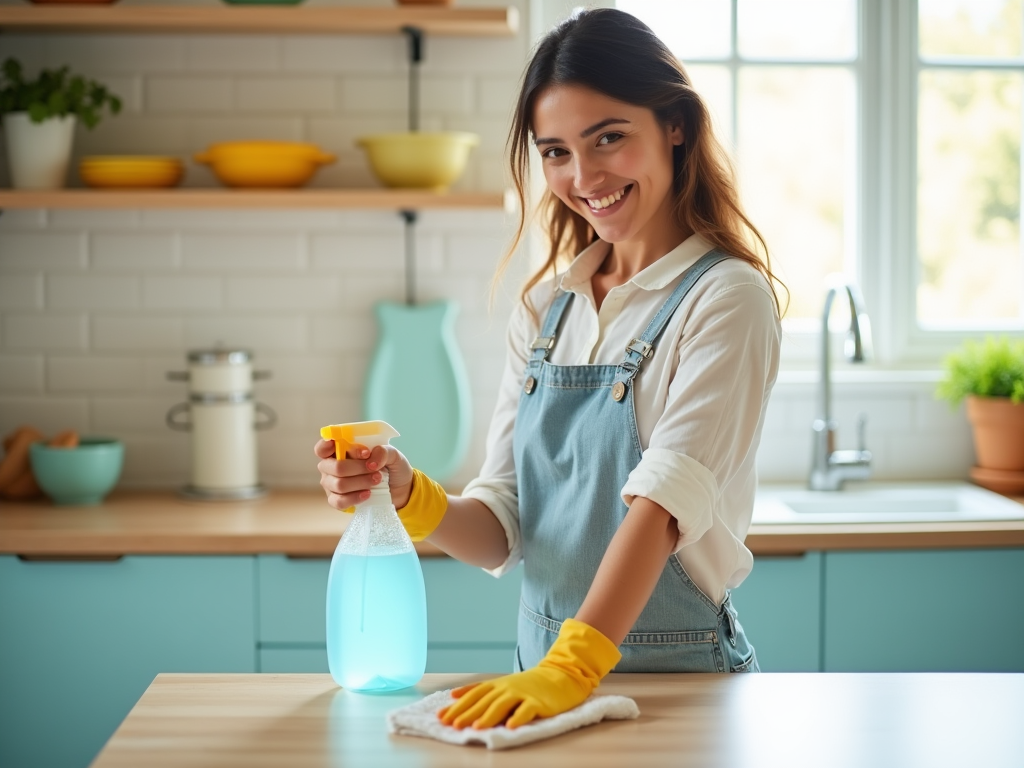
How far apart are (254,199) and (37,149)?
562mm

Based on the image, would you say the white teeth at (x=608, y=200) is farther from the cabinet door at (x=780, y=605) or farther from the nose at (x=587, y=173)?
the cabinet door at (x=780, y=605)

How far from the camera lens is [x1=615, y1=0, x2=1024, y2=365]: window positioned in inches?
120

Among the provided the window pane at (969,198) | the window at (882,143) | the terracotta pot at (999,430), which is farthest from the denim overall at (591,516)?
the window pane at (969,198)

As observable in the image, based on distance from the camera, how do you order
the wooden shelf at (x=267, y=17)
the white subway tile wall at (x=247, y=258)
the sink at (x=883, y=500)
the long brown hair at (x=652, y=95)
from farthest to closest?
the white subway tile wall at (x=247, y=258)
the sink at (x=883, y=500)
the wooden shelf at (x=267, y=17)
the long brown hair at (x=652, y=95)

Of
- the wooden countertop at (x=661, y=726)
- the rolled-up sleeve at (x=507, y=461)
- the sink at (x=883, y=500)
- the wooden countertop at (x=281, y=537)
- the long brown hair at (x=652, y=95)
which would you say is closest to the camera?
the wooden countertop at (x=661, y=726)

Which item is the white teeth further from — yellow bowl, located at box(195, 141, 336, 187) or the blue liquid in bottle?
yellow bowl, located at box(195, 141, 336, 187)

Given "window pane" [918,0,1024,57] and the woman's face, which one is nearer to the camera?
the woman's face

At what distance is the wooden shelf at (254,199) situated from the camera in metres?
2.60

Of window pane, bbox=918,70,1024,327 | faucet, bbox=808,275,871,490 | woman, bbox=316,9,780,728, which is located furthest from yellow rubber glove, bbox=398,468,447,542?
window pane, bbox=918,70,1024,327

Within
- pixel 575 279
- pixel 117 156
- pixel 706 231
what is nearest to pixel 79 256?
pixel 117 156

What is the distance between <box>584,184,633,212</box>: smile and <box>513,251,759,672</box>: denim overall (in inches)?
5.6

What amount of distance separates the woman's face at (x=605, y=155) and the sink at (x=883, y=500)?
3.99 ft

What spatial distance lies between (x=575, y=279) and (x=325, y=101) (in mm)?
1368

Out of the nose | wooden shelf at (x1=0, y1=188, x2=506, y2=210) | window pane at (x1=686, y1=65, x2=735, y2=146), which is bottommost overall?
Answer: the nose
